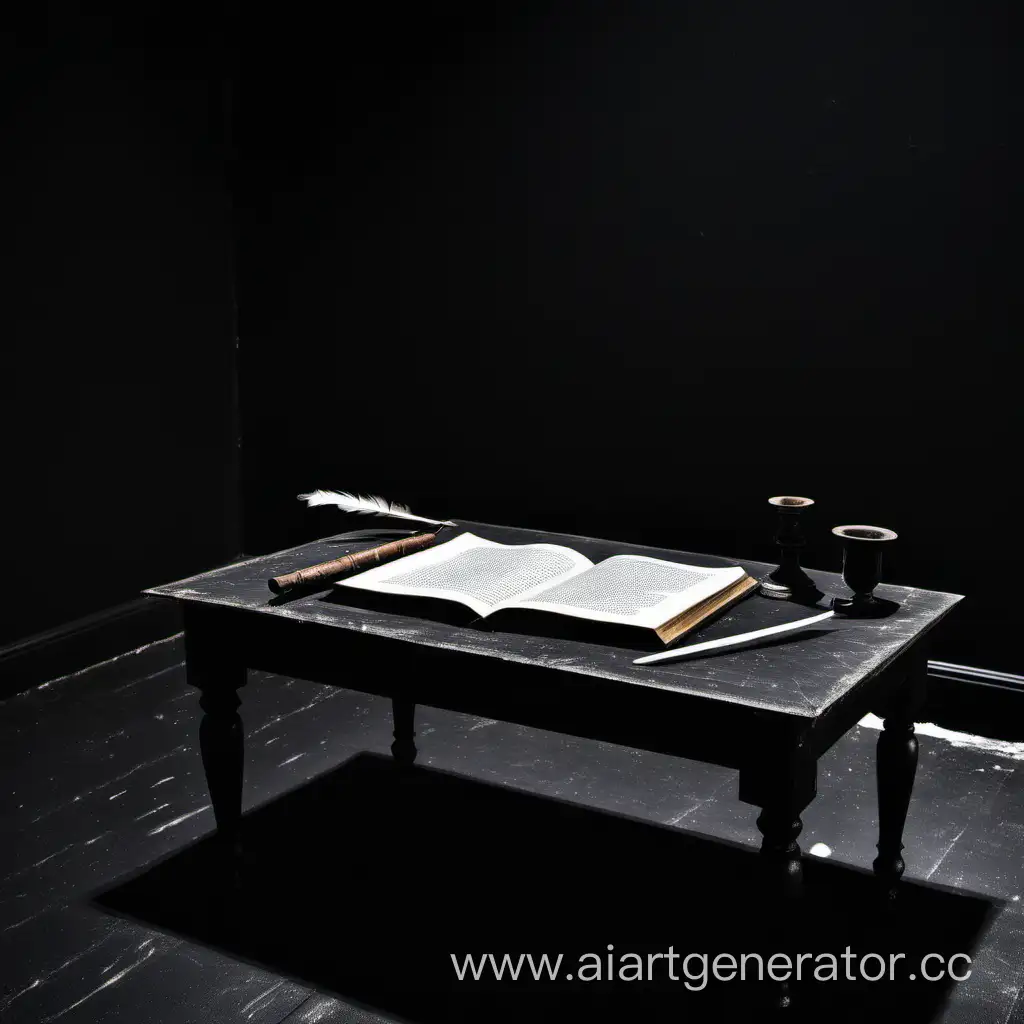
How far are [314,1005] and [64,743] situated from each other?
1259mm

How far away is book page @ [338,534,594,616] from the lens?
1.94 meters

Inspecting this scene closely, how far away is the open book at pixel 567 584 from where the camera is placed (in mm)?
1820

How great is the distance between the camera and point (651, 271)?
3160mm

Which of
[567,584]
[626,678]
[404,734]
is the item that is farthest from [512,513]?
[626,678]

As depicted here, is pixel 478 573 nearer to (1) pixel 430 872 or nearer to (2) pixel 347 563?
(2) pixel 347 563

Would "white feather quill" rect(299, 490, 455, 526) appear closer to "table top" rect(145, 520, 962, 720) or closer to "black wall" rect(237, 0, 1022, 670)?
"table top" rect(145, 520, 962, 720)

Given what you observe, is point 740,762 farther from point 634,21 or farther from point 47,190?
point 47,190

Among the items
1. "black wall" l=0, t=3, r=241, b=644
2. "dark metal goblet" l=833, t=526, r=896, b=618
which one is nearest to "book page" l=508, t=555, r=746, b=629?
"dark metal goblet" l=833, t=526, r=896, b=618

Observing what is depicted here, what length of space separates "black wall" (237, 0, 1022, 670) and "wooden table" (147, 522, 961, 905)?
900 mm

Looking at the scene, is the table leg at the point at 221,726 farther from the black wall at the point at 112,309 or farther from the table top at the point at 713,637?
the black wall at the point at 112,309

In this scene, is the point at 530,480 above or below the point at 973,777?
above

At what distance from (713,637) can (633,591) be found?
153mm

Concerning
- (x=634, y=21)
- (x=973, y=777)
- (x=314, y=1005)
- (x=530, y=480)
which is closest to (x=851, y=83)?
(x=634, y=21)

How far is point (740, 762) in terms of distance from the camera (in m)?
1.63
